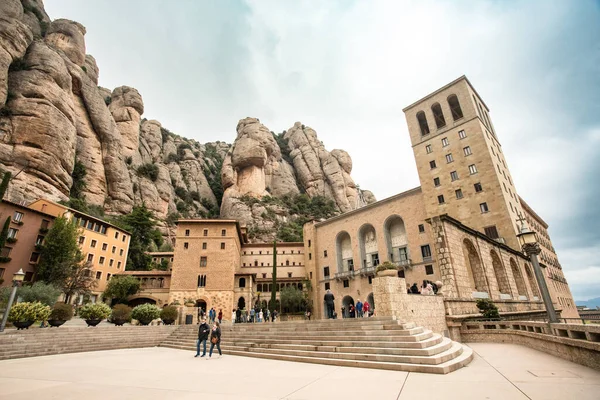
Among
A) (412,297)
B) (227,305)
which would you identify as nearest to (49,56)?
(227,305)

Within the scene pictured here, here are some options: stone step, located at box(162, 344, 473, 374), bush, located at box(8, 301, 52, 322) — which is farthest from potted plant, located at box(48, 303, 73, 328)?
stone step, located at box(162, 344, 473, 374)

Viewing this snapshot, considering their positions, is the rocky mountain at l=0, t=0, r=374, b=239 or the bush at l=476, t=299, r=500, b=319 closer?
the bush at l=476, t=299, r=500, b=319

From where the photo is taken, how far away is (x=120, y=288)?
31141mm

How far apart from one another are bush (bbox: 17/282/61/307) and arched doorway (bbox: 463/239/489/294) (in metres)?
29.9

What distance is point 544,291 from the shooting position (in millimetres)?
7875

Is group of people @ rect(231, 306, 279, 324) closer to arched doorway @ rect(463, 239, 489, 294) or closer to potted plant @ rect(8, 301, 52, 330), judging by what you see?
potted plant @ rect(8, 301, 52, 330)

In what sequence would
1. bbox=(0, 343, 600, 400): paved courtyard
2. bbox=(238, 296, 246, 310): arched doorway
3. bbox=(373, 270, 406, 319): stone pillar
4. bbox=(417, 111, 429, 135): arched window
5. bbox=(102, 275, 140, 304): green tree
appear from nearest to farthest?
1. bbox=(0, 343, 600, 400): paved courtyard
2. bbox=(373, 270, 406, 319): stone pillar
3. bbox=(102, 275, 140, 304): green tree
4. bbox=(238, 296, 246, 310): arched doorway
5. bbox=(417, 111, 429, 135): arched window

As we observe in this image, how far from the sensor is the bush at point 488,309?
13937mm

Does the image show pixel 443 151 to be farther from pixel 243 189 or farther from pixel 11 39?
pixel 11 39

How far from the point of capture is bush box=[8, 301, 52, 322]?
13680 millimetres

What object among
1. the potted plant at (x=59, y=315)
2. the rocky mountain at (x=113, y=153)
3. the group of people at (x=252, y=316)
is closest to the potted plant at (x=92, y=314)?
the potted plant at (x=59, y=315)

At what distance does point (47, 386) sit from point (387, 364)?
678 cm

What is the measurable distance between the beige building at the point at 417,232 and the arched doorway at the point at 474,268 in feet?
7.33

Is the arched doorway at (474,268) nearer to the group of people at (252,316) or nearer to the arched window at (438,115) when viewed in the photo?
the group of people at (252,316)
